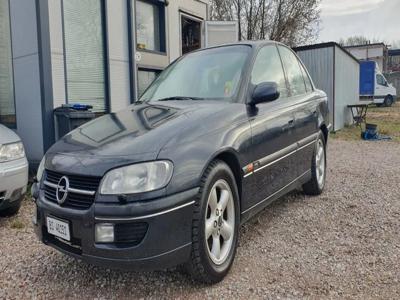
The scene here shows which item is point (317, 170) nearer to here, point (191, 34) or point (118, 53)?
point (118, 53)

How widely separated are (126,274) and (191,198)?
949mm

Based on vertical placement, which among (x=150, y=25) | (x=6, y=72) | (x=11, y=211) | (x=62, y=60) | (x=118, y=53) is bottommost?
(x=11, y=211)

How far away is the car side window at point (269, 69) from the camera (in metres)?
3.60

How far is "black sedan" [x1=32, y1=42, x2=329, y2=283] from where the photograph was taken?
2.34 m

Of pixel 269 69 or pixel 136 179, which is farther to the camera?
pixel 269 69

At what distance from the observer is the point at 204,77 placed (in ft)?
12.1

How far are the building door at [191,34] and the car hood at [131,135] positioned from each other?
809 cm

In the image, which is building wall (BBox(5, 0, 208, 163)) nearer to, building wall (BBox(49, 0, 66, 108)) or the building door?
building wall (BBox(49, 0, 66, 108))

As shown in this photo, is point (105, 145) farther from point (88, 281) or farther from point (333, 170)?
point (333, 170)

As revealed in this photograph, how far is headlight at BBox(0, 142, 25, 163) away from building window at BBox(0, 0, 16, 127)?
2.51m

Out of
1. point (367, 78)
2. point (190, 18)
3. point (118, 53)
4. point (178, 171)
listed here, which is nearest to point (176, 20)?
point (190, 18)

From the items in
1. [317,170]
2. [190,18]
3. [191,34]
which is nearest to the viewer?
[317,170]

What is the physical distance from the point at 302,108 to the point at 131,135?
2329mm

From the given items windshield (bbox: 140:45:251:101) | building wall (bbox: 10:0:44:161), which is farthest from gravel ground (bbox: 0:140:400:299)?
building wall (bbox: 10:0:44:161)
